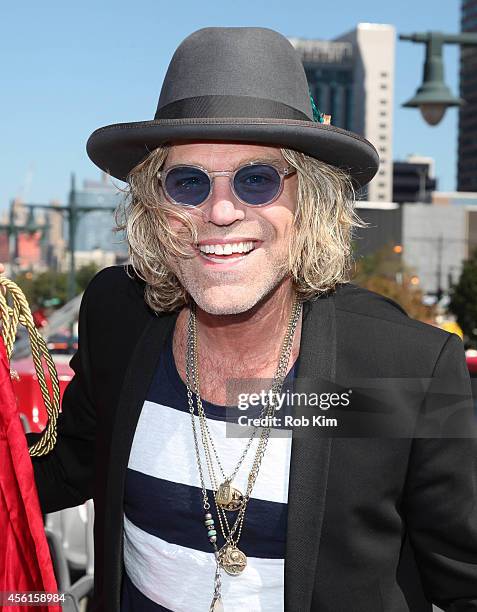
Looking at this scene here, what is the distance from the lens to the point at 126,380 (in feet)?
7.22

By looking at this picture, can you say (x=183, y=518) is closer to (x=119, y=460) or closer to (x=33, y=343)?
(x=119, y=460)

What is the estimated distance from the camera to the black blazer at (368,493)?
1886 mm

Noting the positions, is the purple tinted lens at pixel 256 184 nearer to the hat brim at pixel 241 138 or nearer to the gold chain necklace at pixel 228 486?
the hat brim at pixel 241 138

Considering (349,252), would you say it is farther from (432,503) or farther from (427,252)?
(427,252)

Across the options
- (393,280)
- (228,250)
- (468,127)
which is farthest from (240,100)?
(468,127)

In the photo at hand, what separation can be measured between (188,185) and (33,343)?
601 millimetres

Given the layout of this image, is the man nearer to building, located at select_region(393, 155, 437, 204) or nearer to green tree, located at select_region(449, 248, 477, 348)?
green tree, located at select_region(449, 248, 477, 348)

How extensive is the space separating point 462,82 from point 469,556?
608 ft

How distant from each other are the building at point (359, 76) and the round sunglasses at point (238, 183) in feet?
543

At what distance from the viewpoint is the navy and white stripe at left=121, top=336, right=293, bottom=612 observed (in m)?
1.97

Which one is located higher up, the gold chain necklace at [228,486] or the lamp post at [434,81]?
the lamp post at [434,81]

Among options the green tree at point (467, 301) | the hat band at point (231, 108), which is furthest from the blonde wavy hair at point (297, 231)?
the green tree at point (467, 301)

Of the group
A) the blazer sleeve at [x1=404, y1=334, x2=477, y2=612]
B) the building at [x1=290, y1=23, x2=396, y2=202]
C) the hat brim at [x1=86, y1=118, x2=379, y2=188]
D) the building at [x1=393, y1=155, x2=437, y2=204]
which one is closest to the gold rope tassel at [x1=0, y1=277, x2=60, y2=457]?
the hat brim at [x1=86, y1=118, x2=379, y2=188]

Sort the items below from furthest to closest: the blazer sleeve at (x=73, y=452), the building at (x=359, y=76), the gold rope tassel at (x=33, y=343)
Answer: the building at (x=359, y=76), the blazer sleeve at (x=73, y=452), the gold rope tassel at (x=33, y=343)
